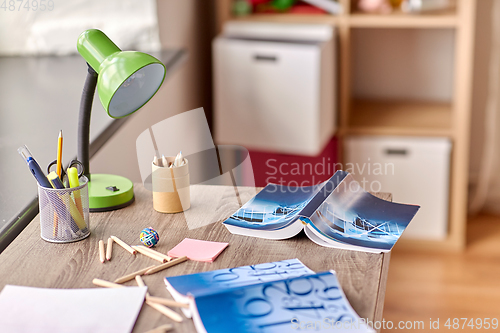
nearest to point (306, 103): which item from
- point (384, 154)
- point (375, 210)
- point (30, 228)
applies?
point (384, 154)

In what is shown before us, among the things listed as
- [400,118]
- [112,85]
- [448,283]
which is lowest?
[448,283]

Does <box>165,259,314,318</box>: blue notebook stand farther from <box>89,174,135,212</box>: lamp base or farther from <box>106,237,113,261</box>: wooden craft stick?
<box>89,174,135,212</box>: lamp base

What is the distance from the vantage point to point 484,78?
7.95ft

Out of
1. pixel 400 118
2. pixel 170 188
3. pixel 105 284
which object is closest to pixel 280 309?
pixel 105 284

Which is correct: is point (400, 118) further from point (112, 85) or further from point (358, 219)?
point (112, 85)

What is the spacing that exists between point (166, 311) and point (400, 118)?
5.84ft

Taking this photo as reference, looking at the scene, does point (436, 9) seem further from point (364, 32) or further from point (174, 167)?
point (174, 167)

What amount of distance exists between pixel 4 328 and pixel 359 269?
0.48m

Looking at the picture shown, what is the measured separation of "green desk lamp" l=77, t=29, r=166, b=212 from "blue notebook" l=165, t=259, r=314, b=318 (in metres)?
0.29

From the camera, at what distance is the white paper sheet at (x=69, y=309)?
0.68m

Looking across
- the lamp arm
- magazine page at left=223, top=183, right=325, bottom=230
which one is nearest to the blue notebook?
magazine page at left=223, top=183, right=325, bottom=230

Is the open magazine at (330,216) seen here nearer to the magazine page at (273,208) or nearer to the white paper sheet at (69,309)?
the magazine page at (273,208)

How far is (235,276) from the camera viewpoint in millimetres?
781

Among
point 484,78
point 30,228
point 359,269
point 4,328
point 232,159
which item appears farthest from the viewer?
point 484,78
